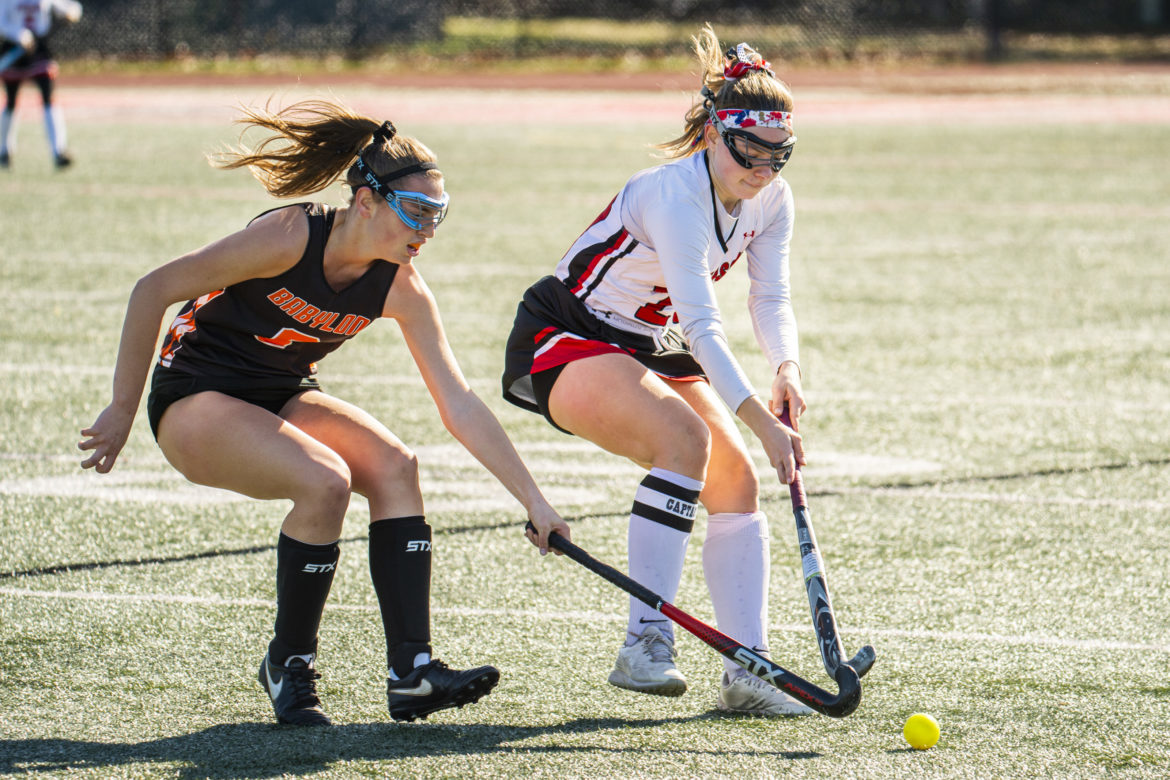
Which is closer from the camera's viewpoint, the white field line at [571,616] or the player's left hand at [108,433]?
the player's left hand at [108,433]

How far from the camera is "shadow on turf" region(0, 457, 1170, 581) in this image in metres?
5.02

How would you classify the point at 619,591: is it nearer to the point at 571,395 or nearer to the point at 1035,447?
the point at 571,395

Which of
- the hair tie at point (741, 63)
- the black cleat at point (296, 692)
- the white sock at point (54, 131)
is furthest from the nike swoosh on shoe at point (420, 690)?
the white sock at point (54, 131)

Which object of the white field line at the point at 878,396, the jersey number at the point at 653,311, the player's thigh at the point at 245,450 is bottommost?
the white field line at the point at 878,396

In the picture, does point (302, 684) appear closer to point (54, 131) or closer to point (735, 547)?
point (735, 547)

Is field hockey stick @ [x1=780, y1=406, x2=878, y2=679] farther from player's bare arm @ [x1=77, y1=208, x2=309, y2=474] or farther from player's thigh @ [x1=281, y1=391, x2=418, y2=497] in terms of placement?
player's bare arm @ [x1=77, y1=208, x2=309, y2=474]

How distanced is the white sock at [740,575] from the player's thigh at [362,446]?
822mm

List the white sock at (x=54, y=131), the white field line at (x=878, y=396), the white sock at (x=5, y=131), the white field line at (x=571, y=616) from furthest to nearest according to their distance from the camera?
the white sock at (x=5, y=131), the white sock at (x=54, y=131), the white field line at (x=878, y=396), the white field line at (x=571, y=616)

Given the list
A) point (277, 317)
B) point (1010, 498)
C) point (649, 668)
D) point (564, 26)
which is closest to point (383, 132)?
point (277, 317)

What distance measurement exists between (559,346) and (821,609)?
40.5 inches

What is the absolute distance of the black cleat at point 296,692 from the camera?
381cm

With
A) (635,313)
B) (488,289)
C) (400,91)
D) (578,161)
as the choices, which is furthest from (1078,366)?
(400,91)

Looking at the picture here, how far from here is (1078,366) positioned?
27.2 ft

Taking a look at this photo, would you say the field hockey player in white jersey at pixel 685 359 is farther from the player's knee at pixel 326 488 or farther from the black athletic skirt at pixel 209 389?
the black athletic skirt at pixel 209 389
